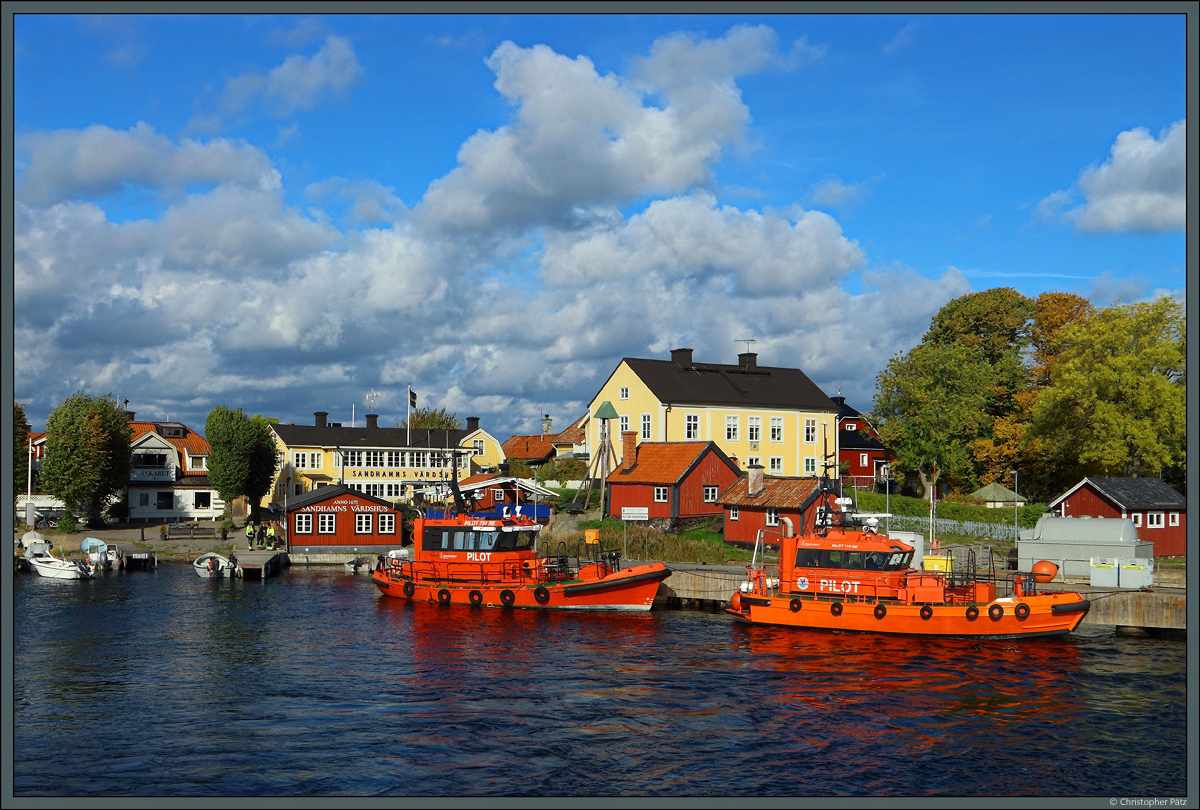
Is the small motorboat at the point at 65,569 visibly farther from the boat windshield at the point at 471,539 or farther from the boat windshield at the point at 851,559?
the boat windshield at the point at 851,559

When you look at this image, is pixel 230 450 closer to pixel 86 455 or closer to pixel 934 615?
pixel 86 455

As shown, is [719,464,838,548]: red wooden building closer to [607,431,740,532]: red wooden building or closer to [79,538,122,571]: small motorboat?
[607,431,740,532]: red wooden building

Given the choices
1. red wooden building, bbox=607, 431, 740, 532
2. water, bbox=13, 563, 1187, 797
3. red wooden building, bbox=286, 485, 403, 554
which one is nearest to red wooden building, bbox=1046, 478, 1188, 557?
water, bbox=13, 563, 1187, 797

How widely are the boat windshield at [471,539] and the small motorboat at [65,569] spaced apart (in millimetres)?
18109

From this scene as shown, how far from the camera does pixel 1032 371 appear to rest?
210 ft

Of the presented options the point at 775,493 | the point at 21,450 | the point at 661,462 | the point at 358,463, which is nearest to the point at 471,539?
the point at 775,493

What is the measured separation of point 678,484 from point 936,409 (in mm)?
17631

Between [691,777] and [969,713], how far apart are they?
8312mm

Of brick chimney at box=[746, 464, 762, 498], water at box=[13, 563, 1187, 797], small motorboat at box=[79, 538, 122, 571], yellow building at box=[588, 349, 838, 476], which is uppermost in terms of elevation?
yellow building at box=[588, 349, 838, 476]

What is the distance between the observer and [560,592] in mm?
39188

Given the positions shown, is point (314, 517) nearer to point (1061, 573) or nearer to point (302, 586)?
point (302, 586)

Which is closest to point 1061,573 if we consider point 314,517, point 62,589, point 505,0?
point 505,0

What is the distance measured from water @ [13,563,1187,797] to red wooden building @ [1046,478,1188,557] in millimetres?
10994

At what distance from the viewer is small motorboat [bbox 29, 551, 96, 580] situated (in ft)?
157
